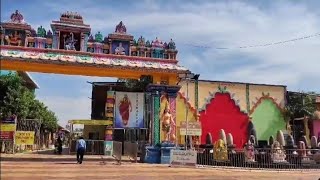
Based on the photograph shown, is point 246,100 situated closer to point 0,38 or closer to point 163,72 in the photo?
point 163,72

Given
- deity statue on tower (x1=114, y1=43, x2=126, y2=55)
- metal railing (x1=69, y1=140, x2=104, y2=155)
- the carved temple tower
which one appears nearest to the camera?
the carved temple tower

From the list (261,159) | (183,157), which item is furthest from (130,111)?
(261,159)

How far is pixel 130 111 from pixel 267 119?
54.7ft

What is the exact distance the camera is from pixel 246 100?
34.2m

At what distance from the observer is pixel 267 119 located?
34844 millimetres

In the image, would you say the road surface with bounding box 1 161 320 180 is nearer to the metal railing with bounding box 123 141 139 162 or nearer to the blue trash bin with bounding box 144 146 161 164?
the blue trash bin with bounding box 144 146 161 164

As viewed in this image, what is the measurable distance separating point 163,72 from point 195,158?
4896 millimetres

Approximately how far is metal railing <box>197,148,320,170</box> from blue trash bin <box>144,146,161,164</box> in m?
2.02

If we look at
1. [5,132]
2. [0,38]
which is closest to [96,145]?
[5,132]

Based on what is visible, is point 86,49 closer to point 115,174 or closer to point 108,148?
point 115,174

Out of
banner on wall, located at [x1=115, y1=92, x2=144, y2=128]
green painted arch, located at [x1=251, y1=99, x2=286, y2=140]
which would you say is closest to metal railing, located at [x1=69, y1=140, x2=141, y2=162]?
banner on wall, located at [x1=115, y1=92, x2=144, y2=128]

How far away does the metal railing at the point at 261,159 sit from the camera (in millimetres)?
19734

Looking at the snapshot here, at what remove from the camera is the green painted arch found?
1359 inches

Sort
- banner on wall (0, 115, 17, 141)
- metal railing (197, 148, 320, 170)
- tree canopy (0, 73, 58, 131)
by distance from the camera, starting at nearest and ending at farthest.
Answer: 1. metal railing (197, 148, 320, 170)
2. banner on wall (0, 115, 17, 141)
3. tree canopy (0, 73, 58, 131)
